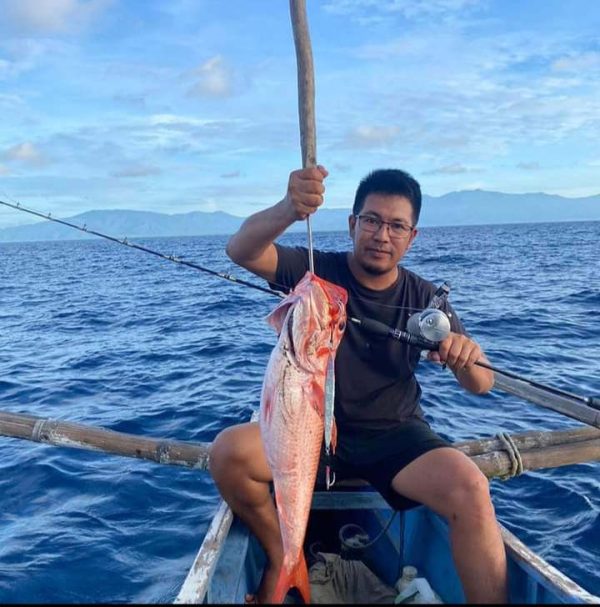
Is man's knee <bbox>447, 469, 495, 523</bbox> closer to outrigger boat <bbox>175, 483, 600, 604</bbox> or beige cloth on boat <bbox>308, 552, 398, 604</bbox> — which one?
outrigger boat <bbox>175, 483, 600, 604</bbox>

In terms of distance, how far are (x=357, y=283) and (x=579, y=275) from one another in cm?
3021

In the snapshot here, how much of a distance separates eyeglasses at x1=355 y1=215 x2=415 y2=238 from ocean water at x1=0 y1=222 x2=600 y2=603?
13.0 feet

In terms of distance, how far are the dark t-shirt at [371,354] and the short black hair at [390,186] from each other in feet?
2.03

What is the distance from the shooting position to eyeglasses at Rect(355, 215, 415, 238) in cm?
464

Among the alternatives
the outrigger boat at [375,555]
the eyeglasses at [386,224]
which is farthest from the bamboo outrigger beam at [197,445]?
the eyeglasses at [386,224]

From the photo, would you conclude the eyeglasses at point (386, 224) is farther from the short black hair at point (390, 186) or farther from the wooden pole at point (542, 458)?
the wooden pole at point (542, 458)

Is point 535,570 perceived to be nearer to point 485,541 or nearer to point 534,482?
point 485,541

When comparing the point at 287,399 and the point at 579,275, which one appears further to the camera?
the point at 579,275

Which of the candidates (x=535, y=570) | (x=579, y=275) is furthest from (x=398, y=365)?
(x=579, y=275)

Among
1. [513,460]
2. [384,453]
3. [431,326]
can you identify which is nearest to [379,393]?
[384,453]

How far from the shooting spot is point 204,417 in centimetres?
999

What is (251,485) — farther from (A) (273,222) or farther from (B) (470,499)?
(A) (273,222)

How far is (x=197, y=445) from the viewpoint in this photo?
5.75 metres

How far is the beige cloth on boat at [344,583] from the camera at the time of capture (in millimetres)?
4367
